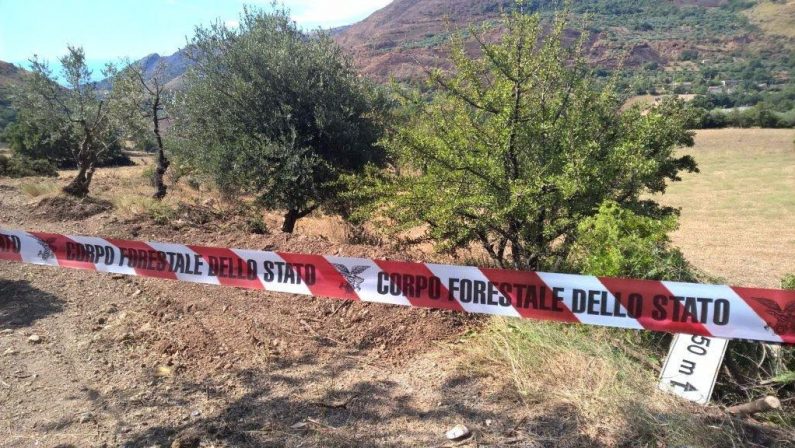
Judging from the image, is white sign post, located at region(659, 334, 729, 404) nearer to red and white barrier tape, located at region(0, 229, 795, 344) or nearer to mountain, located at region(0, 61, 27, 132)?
red and white barrier tape, located at region(0, 229, 795, 344)

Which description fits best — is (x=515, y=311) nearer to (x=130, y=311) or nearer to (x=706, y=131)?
(x=130, y=311)

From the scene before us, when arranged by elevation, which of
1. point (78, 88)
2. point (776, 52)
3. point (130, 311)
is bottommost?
point (130, 311)

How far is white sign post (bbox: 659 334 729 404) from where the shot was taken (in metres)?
3.63

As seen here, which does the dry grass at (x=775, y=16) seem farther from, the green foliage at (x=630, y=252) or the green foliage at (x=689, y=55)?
the green foliage at (x=630, y=252)

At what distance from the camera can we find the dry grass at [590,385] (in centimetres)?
325

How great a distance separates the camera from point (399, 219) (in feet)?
23.4

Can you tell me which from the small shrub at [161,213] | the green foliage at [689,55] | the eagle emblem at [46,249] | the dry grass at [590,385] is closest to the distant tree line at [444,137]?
the dry grass at [590,385]

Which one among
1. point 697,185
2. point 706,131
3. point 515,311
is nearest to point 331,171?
point 515,311

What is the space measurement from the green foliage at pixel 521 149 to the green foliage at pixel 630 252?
694 millimetres

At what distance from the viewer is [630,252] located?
468cm

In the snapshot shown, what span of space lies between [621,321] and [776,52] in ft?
620

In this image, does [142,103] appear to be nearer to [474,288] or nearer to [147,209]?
[147,209]

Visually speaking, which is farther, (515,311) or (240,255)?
(240,255)

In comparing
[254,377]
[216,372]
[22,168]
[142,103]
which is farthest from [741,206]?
[22,168]
